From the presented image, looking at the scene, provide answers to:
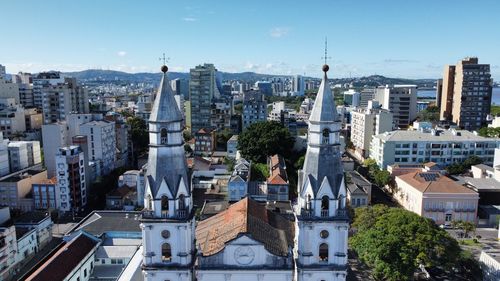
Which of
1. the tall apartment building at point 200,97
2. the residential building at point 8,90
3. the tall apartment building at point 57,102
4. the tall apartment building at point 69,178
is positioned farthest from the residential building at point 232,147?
the residential building at point 8,90

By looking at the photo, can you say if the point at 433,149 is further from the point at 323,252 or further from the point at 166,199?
the point at 166,199

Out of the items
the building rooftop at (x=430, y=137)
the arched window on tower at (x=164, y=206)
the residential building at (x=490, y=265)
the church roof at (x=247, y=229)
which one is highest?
the arched window on tower at (x=164, y=206)

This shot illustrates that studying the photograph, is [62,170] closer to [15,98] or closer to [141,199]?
[141,199]

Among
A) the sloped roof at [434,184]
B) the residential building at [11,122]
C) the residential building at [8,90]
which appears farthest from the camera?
the residential building at [8,90]

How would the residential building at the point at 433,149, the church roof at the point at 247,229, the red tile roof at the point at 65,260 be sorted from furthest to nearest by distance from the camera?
the residential building at the point at 433,149, the red tile roof at the point at 65,260, the church roof at the point at 247,229

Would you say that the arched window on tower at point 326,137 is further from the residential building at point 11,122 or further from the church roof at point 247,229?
Result: the residential building at point 11,122

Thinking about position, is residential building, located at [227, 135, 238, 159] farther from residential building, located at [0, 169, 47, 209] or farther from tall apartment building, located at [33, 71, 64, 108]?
tall apartment building, located at [33, 71, 64, 108]

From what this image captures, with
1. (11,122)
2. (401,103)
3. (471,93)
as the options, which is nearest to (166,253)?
(11,122)
